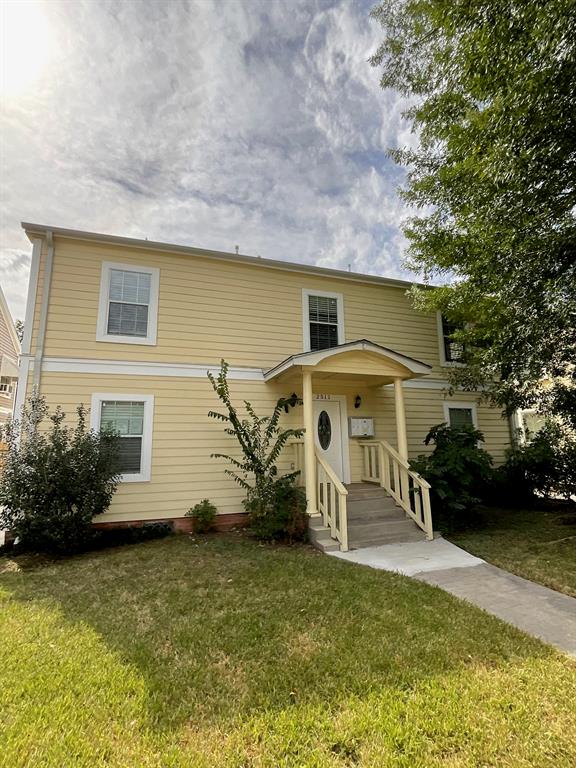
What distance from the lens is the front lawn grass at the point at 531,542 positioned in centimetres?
482

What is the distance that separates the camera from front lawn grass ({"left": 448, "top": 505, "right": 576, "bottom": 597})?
4816 mm

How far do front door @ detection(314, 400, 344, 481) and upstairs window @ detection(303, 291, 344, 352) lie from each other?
4.60 ft

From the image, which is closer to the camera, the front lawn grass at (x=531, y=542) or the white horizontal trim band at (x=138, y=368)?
the front lawn grass at (x=531, y=542)

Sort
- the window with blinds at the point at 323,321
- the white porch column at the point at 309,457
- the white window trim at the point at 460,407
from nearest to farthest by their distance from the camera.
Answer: the white porch column at the point at 309,457 → the window with blinds at the point at 323,321 → the white window trim at the point at 460,407

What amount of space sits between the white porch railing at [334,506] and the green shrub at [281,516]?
1.30ft

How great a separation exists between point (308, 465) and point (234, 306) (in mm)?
3838

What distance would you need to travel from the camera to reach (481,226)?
20.3 ft

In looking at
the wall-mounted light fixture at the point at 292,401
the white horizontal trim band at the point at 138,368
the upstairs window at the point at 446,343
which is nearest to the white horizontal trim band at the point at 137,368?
the white horizontal trim band at the point at 138,368

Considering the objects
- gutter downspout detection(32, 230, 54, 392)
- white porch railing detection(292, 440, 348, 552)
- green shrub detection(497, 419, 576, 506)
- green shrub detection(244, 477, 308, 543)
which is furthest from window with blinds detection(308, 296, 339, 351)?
gutter downspout detection(32, 230, 54, 392)

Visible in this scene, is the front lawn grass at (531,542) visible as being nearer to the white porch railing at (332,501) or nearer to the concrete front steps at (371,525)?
the concrete front steps at (371,525)

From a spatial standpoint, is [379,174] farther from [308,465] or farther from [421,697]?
[421,697]

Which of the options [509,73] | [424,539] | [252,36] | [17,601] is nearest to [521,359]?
[424,539]

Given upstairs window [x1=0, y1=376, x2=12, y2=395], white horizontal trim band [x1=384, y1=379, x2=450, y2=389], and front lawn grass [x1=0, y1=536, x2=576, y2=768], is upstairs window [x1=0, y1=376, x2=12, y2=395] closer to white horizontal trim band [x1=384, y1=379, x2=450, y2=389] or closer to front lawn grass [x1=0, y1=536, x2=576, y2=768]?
front lawn grass [x1=0, y1=536, x2=576, y2=768]

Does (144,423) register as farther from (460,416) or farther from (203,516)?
(460,416)
